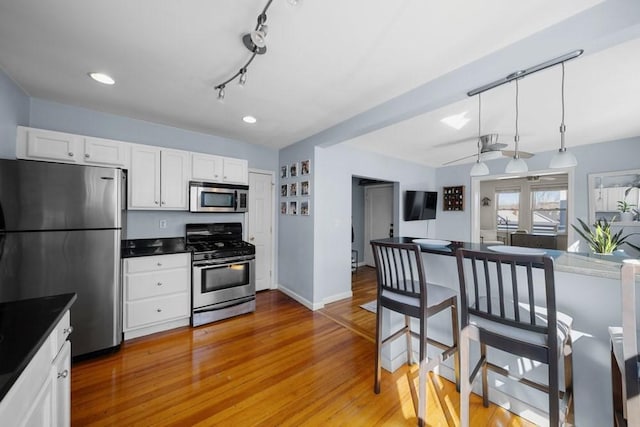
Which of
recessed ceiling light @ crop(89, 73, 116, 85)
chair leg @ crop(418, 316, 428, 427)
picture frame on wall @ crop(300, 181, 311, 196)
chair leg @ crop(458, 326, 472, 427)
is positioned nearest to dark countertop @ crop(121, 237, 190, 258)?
recessed ceiling light @ crop(89, 73, 116, 85)

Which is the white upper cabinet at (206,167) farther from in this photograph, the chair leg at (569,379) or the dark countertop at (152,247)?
the chair leg at (569,379)

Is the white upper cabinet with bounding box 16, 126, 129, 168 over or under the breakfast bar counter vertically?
over

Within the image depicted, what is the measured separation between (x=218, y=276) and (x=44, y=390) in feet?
6.96

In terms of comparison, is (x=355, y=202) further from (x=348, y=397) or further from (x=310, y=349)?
(x=348, y=397)

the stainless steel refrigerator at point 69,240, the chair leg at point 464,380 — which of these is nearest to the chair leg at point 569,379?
the chair leg at point 464,380

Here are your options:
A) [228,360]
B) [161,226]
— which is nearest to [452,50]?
[228,360]

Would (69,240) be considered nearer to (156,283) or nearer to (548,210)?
(156,283)

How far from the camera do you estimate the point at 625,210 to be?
362 centimetres

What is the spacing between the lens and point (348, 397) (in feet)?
6.12

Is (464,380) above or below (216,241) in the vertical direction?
below

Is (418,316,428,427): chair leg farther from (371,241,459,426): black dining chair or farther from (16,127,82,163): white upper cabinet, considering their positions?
(16,127,82,163): white upper cabinet

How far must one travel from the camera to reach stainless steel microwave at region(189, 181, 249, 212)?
319 centimetres

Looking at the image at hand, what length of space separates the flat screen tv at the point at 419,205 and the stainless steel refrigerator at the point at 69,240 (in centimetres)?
462

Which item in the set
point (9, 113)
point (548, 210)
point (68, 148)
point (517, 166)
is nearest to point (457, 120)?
point (517, 166)
